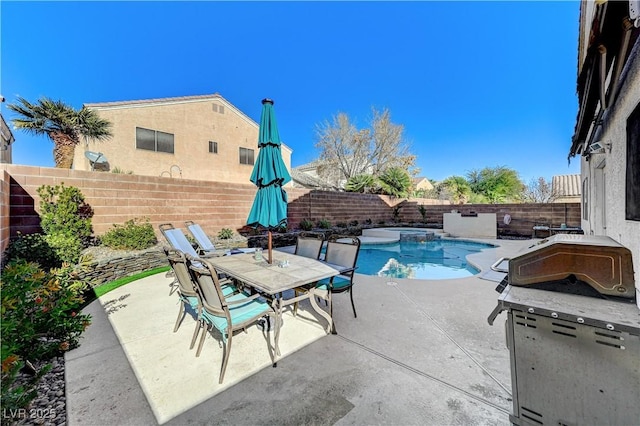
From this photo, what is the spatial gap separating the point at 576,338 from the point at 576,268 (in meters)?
0.45

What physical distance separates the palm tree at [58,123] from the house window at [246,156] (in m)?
7.47

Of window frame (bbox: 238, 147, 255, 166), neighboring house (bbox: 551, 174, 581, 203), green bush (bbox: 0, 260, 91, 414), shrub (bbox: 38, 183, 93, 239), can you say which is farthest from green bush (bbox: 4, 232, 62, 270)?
neighboring house (bbox: 551, 174, 581, 203)

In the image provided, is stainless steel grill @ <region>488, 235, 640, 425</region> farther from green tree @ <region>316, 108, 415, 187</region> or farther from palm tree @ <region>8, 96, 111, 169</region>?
green tree @ <region>316, 108, 415, 187</region>

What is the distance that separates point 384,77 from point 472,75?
5687 mm

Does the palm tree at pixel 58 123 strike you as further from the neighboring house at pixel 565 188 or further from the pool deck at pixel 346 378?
the neighboring house at pixel 565 188

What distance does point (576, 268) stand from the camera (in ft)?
4.89

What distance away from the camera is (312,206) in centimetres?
1209

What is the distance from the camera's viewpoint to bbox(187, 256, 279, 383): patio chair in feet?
7.35

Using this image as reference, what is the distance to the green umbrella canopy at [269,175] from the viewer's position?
4.04m

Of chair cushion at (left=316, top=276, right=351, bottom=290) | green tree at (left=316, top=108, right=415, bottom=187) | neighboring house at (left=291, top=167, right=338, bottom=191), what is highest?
green tree at (left=316, top=108, right=415, bottom=187)

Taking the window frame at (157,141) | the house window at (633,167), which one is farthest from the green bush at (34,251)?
the window frame at (157,141)

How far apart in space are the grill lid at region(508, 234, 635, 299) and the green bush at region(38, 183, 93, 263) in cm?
651

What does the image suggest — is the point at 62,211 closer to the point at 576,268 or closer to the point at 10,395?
the point at 10,395

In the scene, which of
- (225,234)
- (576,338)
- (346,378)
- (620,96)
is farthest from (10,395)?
(225,234)
